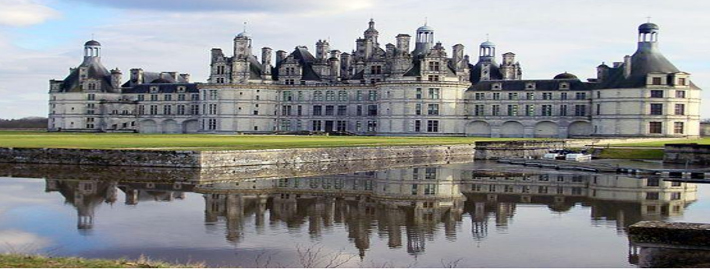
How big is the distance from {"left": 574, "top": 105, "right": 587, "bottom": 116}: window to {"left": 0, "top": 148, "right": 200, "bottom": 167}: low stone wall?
55.0m

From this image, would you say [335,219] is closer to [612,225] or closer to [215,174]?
[612,225]

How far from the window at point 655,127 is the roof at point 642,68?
12.5ft

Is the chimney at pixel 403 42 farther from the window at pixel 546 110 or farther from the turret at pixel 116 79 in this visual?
the turret at pixel 116 79

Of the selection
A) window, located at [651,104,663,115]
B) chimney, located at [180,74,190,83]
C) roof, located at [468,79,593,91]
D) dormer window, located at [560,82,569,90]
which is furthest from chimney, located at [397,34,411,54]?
chimney, located at [180,74,190,83]

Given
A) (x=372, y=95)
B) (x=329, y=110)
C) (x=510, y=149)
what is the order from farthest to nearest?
(x=329, y=110), (x=372, y=95), (x=510, y=149)

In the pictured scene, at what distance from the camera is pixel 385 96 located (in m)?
86.2

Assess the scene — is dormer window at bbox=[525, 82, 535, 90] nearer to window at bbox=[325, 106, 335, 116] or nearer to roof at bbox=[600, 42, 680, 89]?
roof at bbox=[600, 42, 680, 89]

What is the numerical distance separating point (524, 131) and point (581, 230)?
216 feet

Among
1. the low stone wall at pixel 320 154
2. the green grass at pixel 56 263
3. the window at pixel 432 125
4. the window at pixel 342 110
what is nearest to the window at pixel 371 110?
the window at pixel 342 110

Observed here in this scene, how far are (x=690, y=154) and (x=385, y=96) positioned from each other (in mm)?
42686

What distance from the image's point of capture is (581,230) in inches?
787

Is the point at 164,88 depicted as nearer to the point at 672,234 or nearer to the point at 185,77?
the point at 185,77

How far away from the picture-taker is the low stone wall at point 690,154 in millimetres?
46688

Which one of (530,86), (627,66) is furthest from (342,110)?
(627,66)
